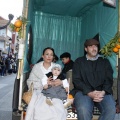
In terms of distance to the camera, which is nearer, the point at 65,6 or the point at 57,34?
the point at 65,6

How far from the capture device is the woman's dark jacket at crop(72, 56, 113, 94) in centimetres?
397

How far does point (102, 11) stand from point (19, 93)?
→ 112 inches

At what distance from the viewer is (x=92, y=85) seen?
13.1ft

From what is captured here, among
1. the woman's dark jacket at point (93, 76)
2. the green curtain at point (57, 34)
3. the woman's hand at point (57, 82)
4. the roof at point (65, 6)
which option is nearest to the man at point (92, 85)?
the woman's dark jacket at point (93, 76)

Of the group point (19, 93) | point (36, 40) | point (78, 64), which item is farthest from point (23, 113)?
point (36, 40)

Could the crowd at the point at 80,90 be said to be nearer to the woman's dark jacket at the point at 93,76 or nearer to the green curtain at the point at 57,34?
the woman's dark jacket at the point at 93,76

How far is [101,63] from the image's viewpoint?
4.13 m

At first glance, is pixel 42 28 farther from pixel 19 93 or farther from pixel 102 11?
pixel 19 93

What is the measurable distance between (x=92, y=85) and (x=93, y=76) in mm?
149

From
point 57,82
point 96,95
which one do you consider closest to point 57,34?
point 57,82

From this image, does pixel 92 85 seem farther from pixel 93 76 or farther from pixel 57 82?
pixel 57 82

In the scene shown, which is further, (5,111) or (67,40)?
(67,40)

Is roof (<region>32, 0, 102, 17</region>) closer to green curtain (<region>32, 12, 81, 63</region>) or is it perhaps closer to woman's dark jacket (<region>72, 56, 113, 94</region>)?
green curtain (<region>32, 12, 81, 63</region>)

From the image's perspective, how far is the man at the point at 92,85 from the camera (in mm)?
3648
